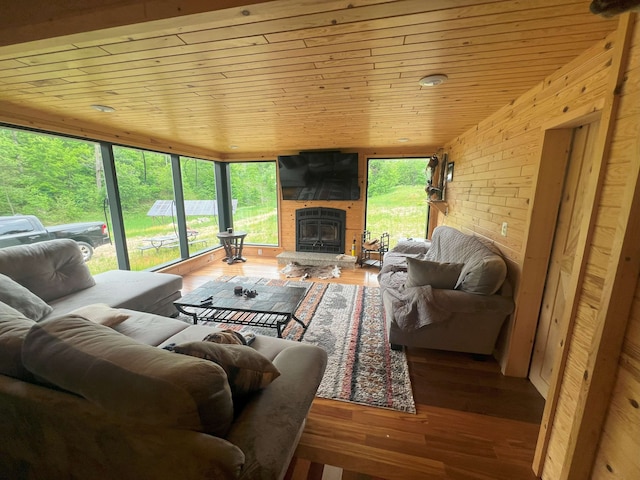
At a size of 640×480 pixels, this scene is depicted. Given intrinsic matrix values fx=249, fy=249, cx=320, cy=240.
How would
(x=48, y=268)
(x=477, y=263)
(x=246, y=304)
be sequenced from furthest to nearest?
1. (x=246, y=304)
2. (x=48, y=268)
3. (x=477, y=263)

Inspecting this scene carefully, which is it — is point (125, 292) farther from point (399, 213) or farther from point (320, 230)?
point (399, 213)

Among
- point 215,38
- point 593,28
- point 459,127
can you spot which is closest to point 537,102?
point 593,28

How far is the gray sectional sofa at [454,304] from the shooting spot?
6.67ft

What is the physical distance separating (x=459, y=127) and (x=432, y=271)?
210cm

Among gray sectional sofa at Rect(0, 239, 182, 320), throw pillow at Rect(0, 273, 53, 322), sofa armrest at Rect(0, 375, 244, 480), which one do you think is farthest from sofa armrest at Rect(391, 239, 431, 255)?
throw pillow at Rect(0, 273, 53, 322)

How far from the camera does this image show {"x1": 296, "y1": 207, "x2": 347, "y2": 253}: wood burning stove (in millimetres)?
5234

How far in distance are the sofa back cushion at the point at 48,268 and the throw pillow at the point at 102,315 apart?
33.3 inches

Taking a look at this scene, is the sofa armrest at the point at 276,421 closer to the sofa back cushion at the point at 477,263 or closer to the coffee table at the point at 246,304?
the coffee table at the point at 246,304

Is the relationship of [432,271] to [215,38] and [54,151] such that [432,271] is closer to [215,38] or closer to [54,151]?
[215,38]

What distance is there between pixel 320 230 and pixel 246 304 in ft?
10.3

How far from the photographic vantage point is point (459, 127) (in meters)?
3.17

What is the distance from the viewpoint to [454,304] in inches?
81.0

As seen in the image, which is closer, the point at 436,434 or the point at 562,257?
the point at 436,434

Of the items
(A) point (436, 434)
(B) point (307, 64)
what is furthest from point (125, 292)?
(A) point (436, 434)
